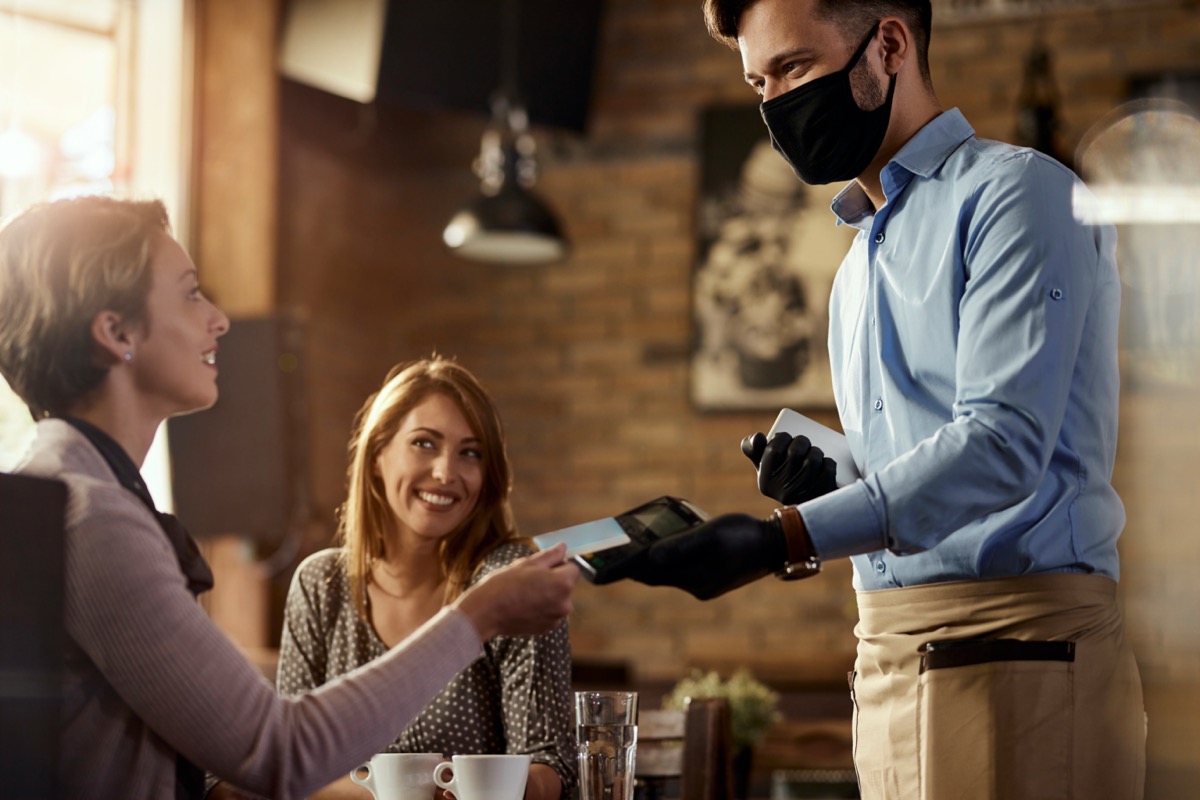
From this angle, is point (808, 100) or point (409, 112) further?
point (409, 112)

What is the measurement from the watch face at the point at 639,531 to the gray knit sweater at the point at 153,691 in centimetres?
21

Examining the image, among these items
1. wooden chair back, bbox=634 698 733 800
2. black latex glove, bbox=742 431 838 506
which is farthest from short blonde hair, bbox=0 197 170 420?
wooden chair back, bbox=634 698 733 800

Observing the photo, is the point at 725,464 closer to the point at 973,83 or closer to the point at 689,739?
the point at 973,83

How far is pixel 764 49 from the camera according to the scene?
176cm

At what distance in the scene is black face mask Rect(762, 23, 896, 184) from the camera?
68.1 inches

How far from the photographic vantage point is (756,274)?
5.88 metres

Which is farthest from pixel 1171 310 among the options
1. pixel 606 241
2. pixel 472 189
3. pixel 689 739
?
pixel 689 739

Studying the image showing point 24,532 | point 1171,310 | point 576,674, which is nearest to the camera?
point 24,532

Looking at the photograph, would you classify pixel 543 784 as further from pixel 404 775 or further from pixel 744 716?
pixel 744 716

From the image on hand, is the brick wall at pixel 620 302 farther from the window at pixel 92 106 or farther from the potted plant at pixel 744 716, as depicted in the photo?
the potted plant at pixel 744 716

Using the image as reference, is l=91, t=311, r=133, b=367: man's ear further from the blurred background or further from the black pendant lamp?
the black pendant lamp

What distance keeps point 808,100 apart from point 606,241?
14.7 feet

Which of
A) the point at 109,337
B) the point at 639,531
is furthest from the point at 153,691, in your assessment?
the point at 639,531

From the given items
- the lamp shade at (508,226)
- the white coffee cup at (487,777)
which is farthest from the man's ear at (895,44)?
the lamp shade at (508,226)
